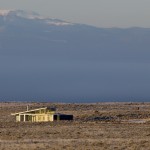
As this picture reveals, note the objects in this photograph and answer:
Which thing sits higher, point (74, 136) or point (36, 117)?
point (36, 117)

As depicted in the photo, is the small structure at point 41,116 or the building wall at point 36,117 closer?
the small structure at point 41,116

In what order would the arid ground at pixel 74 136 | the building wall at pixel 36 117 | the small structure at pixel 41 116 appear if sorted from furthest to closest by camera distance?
the building wall at pixel 36 117 < the small structure at pixel 41 116 < the arid ground at pixel 74 136

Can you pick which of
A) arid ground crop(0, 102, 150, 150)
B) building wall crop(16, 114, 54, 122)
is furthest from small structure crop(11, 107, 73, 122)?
arid ground crop(0, 102, 150, 150)

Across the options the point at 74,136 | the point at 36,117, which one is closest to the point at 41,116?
the point at 36,117

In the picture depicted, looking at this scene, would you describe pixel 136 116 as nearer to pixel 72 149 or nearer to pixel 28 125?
pixel 28 125

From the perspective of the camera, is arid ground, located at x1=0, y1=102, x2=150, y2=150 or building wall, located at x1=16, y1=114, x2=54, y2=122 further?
building wall, located at x1=16, y1=114, x2=54, y2=122

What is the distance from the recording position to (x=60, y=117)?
183ft

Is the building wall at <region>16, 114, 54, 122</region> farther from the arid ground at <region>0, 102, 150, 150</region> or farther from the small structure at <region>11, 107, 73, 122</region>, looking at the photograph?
the arid ground at <region>0, 102, 150, 150</region>

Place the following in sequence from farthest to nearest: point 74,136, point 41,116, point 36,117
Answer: point 36,117 → point 41,116 → point 74,136

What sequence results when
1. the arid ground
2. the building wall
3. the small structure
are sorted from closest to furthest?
the arid ground
the small structure
the building wall

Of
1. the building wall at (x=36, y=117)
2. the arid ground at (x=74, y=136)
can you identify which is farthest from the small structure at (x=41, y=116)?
the arid ground at (x=74, y=136)

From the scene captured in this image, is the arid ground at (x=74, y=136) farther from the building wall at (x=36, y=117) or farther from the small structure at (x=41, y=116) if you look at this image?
the building wall at (x=36, y=117)

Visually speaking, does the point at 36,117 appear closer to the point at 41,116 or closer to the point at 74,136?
the point at 41,116

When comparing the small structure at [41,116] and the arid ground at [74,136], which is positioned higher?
the small structure at [41,116]
